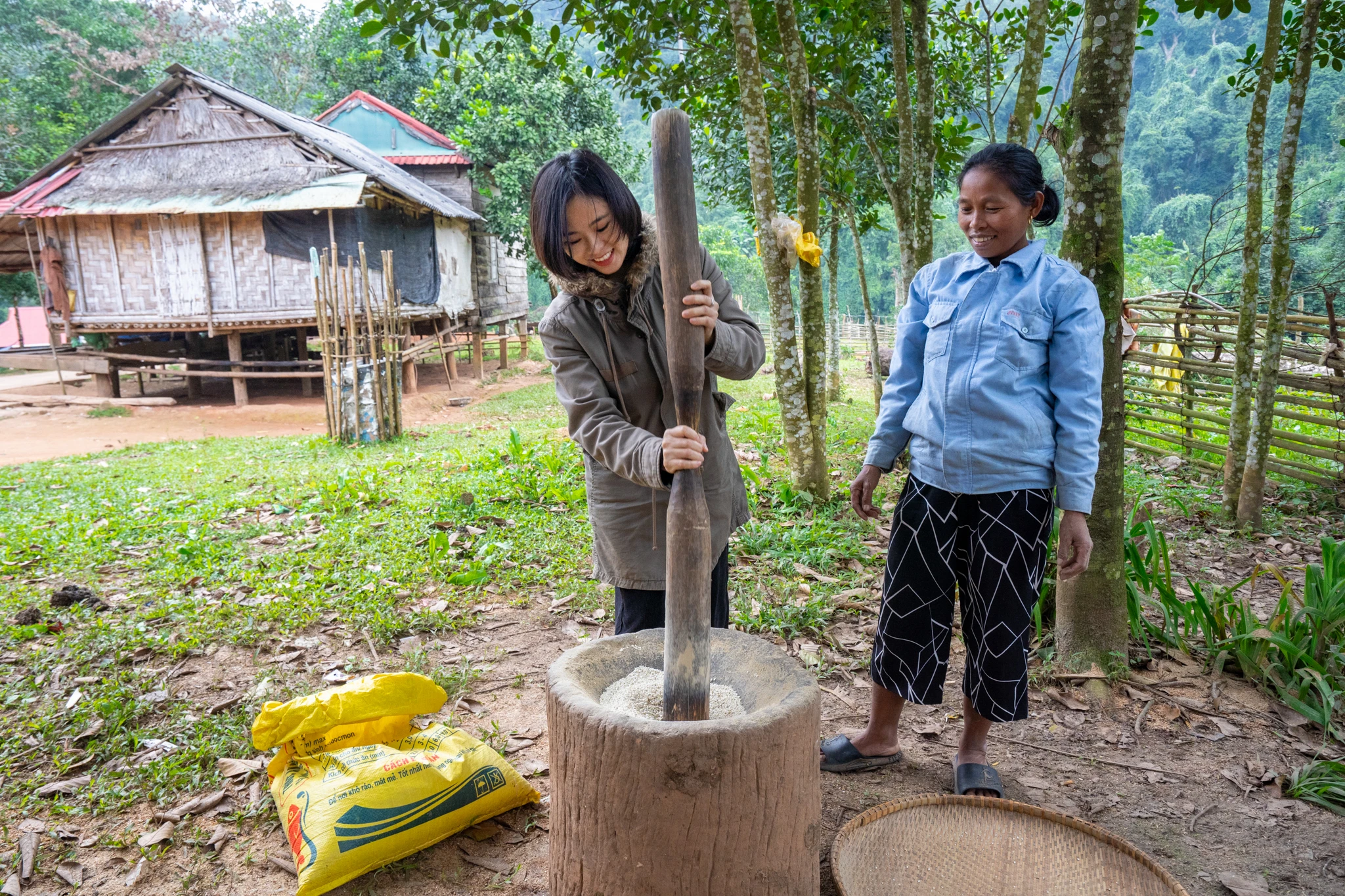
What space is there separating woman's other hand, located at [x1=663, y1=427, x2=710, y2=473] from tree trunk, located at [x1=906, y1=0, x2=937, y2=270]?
3.86 meters

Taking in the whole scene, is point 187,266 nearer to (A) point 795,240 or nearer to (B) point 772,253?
(B) point 772,253

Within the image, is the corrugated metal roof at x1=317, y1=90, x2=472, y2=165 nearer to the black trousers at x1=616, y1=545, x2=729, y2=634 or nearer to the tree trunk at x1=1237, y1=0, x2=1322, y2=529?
the tree trunk at x1=1237, y1=0, x2=1322, y2=529

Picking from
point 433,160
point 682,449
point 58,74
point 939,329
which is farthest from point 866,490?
point 58,74

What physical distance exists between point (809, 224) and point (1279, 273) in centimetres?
262

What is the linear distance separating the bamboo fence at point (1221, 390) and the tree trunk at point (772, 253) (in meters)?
1.93

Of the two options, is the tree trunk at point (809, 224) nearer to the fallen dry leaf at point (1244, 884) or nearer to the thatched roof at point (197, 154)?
the fallen dry leaf at point (1244, 884)

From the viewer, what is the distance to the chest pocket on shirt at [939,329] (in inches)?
89.1

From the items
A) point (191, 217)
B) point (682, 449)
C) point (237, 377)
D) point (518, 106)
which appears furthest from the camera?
point (518, 106)

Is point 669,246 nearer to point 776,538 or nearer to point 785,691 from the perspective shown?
point 785,691

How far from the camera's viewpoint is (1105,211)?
279cm

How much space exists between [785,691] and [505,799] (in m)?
1.09

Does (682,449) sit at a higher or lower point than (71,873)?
higher

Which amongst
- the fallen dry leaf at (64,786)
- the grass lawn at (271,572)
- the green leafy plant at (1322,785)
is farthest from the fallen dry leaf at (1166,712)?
the fallen dry leaf at (64,786)

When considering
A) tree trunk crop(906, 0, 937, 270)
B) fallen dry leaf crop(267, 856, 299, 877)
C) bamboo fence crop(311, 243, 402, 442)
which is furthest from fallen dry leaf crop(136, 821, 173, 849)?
bamboo fence crop(311, 243, 402, 442)
